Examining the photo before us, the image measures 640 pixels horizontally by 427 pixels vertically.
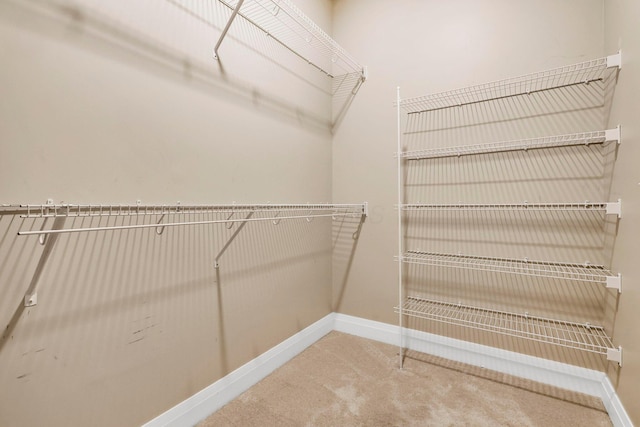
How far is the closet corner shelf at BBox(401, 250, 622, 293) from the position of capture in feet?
4.98

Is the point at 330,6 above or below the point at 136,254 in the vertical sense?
above

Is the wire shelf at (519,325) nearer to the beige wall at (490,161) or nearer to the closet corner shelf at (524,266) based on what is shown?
the beige wall at (490,161)

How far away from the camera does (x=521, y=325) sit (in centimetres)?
178

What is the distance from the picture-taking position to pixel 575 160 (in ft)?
5.37

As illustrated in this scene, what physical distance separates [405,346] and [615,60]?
1969 mm

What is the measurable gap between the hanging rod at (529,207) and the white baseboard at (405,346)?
0.86 meters

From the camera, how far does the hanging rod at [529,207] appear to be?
1442 mm

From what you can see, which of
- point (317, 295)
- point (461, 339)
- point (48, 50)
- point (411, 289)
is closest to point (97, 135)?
point (48, 50)

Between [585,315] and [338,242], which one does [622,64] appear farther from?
[338,242]

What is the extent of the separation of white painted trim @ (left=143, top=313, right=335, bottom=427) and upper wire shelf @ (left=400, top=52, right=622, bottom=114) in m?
1.76

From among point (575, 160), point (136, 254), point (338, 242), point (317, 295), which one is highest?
point (575, 160)

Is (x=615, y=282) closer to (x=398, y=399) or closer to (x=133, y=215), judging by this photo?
(x=398, y=399)

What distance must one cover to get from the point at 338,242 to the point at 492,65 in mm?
1554

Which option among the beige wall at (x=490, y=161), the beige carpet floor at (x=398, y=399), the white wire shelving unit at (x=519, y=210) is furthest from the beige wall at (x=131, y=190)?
the white wire shelving unit at (x=519, y=210)
